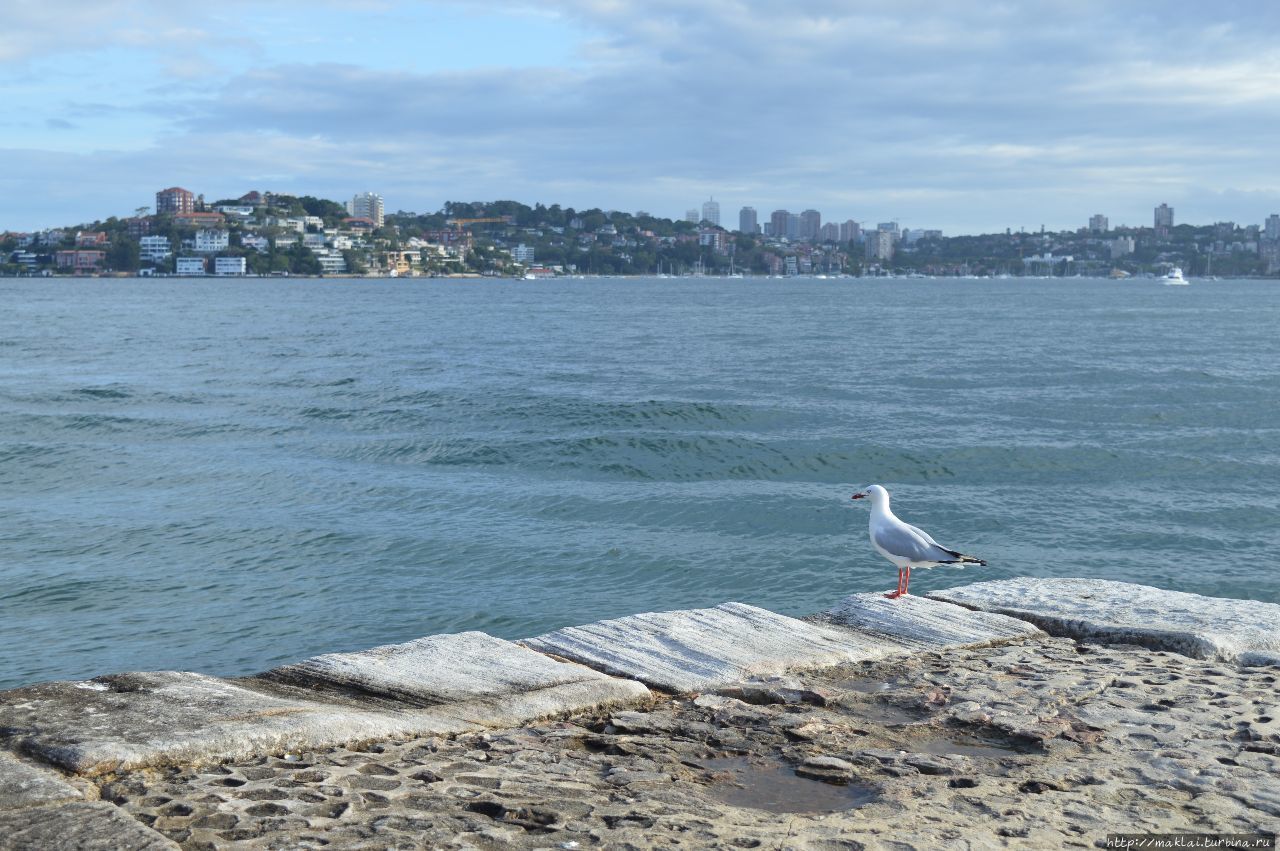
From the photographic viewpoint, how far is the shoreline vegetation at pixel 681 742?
362 centimetres

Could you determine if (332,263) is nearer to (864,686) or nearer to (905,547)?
(905,547)

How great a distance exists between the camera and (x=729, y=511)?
48.8ft

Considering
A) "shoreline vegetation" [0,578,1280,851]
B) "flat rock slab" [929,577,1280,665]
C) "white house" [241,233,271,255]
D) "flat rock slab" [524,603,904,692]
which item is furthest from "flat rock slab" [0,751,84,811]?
"white house" [241,233,271,255]

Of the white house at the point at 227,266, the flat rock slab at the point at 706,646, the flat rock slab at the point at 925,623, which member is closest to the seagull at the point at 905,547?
the flat rock slab at the point at 925,623

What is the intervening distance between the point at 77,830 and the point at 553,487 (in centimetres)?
1325

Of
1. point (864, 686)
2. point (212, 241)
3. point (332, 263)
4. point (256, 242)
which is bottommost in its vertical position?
point (864, 686)

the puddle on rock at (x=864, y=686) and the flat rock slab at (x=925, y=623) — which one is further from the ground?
the flat rock slab at (x=925, y=623)

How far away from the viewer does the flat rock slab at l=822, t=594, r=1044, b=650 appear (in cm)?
596

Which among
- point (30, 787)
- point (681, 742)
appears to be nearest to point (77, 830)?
point (30, 787)

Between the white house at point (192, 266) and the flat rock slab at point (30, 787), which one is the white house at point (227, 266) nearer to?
the white house at point (192, 266)

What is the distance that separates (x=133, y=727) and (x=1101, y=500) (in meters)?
13.8

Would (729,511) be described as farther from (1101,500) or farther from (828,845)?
(828,845)

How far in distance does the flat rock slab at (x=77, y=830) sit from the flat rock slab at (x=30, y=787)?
56mm

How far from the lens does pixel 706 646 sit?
555cm
